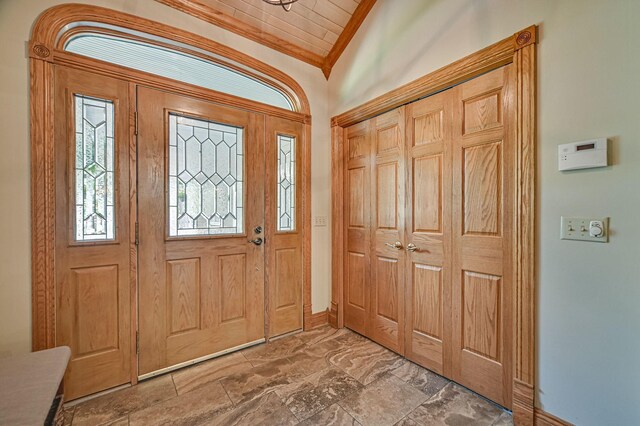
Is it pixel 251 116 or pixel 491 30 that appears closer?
pixel 491 30

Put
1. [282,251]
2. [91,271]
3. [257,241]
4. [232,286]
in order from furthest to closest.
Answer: [282,251] → [257,241] → [232,286] → [91,271]

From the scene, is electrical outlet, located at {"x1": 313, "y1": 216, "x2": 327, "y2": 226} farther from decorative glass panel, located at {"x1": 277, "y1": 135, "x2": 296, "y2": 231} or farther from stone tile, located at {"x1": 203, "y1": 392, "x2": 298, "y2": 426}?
stone tile, located at {"x1": 203, "y1": 392, "x2": 298, "y2": 426}

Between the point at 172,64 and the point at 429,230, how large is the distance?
2428mm

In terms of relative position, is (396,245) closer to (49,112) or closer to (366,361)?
(366,361)

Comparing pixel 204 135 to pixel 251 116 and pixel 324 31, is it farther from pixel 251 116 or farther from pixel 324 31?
pixel 324 31

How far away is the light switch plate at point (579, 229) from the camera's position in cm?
130

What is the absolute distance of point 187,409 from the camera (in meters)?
1.70

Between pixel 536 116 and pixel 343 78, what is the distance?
1822 mm

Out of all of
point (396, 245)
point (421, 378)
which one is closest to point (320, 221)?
point (396, 245)

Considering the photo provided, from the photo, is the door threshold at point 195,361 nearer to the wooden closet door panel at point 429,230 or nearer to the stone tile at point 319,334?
the stone tile at point 319,334

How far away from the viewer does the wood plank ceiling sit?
7.36 feet

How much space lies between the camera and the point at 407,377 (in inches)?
79.6

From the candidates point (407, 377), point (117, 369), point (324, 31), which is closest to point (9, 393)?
point (117, 369)

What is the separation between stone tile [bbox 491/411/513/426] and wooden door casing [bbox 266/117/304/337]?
1.73 meters
